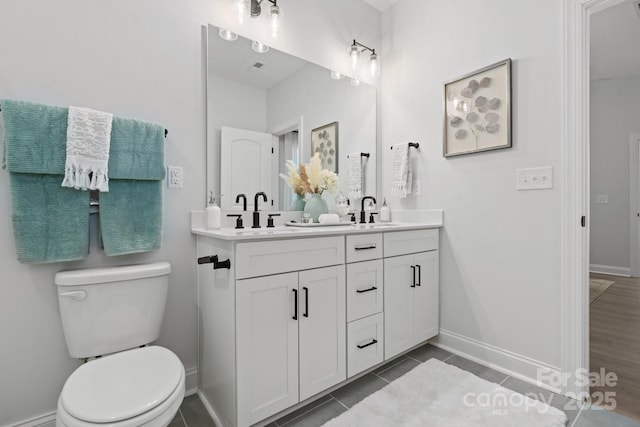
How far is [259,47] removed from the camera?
1.96m

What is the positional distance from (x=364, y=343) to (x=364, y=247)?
0.53 m

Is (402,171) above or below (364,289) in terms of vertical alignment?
above

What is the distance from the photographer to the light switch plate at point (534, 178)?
173 centimetres

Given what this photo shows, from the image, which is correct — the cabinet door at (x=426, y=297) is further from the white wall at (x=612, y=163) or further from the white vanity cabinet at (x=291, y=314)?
the white wall at (x=612, y=163)

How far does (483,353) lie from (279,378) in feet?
4.53

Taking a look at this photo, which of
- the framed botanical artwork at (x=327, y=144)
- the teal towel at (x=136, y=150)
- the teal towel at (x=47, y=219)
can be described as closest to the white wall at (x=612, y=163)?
the framed botanical artwork at (x=327, y=144)

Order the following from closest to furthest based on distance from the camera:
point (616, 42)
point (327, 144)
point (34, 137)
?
point (34, 137) → point (327, 144) → point (616, 42)

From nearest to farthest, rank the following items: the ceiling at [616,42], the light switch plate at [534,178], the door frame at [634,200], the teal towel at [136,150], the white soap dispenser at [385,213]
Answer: the teal towel at [136,150] < the light switch plate at [534,178] < the white soap dispenser at [385,213] < the ceiling at [616,42] < the door frame at [634,200]

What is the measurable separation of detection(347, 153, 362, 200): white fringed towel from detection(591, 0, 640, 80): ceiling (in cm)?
220

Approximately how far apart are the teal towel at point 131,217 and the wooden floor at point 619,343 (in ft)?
7.88

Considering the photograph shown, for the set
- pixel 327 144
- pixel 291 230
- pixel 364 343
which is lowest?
pixel 364 343

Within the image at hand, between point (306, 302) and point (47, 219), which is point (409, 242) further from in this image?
point (47, 219)

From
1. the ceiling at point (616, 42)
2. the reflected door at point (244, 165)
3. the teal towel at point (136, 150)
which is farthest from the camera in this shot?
the ceiling at point (616, 42)

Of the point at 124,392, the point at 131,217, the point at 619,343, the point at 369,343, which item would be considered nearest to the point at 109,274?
the point at 131,217
